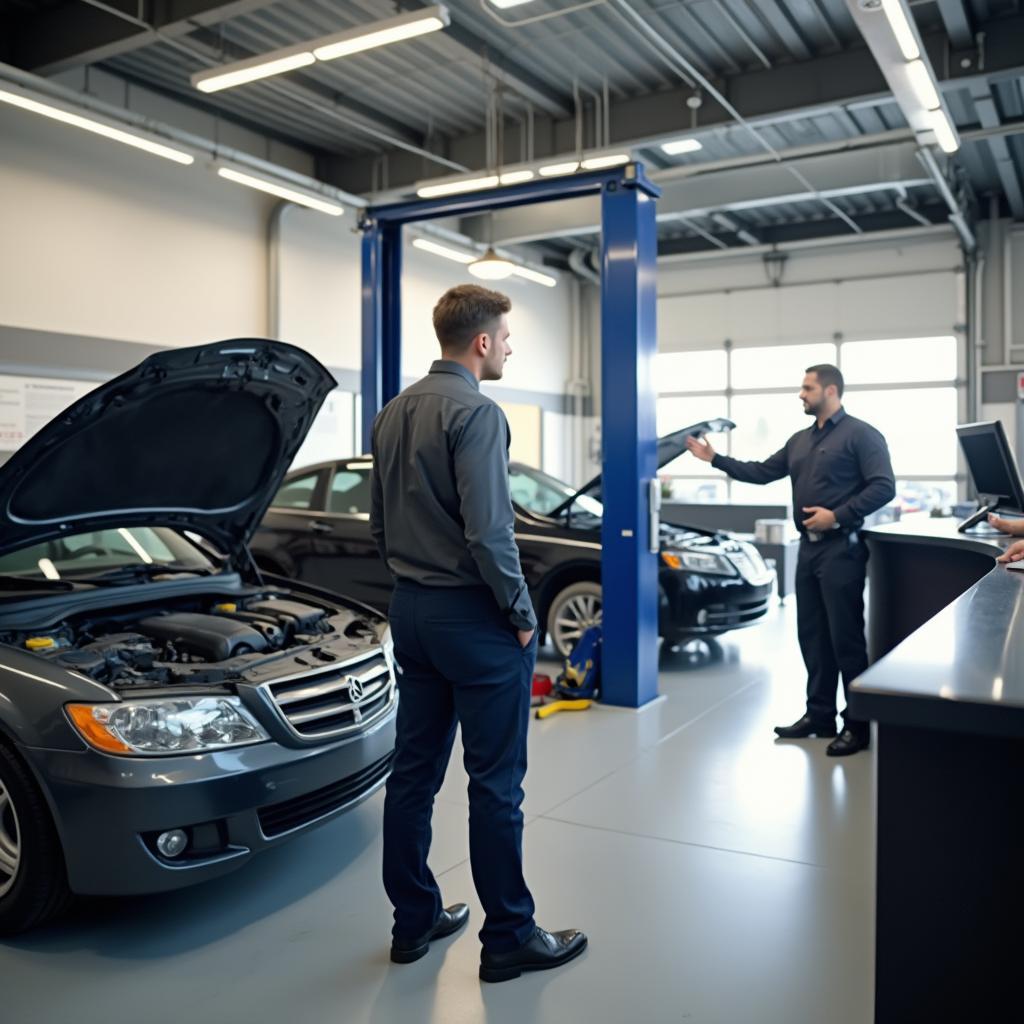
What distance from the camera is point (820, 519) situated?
14.6 ft

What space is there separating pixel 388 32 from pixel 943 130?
447 cm

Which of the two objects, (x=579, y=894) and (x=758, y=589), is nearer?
(x=579, y=894)

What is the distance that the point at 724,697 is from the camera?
18.0 ft

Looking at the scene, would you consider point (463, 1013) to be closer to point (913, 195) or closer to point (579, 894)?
point (579, 894)

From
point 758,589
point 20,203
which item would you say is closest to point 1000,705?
point 758,589

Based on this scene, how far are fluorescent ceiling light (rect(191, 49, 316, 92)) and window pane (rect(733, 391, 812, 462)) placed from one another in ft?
33.2

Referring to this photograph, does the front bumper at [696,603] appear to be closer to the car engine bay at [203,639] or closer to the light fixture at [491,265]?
the car engine bay at [203,639]

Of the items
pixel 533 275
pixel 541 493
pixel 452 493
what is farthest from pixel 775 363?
pixel 452 493

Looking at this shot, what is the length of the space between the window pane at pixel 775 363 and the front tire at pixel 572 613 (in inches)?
381

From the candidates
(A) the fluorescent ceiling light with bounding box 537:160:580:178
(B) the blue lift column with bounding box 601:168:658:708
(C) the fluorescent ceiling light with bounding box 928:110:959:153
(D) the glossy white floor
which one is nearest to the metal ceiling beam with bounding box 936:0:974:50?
(C) the fluorescent ceiling light with bounding box 928:110:959:153

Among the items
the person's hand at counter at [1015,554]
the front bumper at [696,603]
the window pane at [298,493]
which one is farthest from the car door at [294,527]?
the person's hand at counter at [1015,554]

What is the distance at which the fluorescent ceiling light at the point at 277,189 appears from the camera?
337 inches

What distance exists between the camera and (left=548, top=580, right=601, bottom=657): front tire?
6.08 m

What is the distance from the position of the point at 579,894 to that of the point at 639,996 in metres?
0.59
